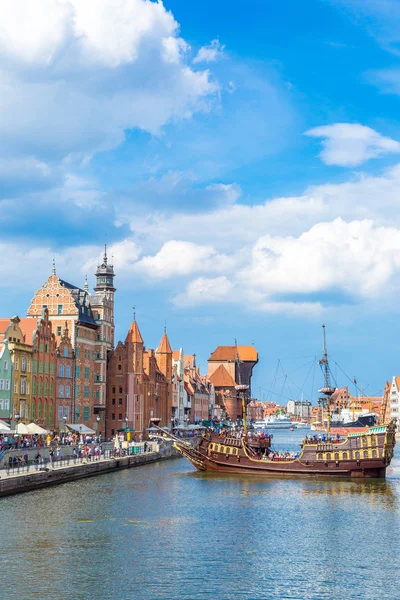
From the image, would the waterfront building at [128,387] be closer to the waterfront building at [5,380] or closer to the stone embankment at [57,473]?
the stone embankment at [57,473]

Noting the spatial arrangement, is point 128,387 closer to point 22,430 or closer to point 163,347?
point 163,347

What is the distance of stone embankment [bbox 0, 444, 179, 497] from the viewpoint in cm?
6357

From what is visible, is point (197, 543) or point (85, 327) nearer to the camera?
point (197, 543)

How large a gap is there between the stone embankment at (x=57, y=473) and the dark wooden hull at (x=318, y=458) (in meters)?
10.4

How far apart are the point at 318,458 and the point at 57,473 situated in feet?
97.2

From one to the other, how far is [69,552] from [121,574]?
528 centimetres

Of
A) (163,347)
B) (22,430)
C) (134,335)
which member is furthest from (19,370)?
(163,347)

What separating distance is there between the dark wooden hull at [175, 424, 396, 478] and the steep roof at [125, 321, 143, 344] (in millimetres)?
40316

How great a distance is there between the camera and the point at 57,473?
72688 millimetres

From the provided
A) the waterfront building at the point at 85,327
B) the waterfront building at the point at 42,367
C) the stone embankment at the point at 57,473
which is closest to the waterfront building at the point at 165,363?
the waterfront building at the point at 85,327

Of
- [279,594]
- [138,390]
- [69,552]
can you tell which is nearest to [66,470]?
[69,552]

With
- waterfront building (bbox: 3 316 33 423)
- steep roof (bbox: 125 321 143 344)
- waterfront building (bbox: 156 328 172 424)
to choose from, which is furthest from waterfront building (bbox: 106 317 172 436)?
waterfront building (bbox: 3 316 33 423)

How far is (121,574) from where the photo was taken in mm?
40719

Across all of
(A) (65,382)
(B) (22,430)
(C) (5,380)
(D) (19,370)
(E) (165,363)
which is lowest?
(B) (22,430)
